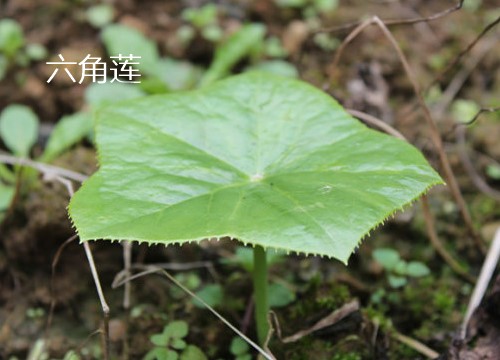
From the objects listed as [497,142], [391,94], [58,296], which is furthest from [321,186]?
[391,94]

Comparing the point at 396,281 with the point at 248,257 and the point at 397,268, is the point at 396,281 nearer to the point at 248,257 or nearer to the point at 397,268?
the point at 397,268

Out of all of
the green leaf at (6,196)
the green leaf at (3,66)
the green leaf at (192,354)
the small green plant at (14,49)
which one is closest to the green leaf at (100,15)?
the small green plant at (14,49)

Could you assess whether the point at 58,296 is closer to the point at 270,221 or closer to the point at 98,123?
the point at 98,123

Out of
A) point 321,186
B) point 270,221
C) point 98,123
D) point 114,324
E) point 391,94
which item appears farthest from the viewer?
point 391,94

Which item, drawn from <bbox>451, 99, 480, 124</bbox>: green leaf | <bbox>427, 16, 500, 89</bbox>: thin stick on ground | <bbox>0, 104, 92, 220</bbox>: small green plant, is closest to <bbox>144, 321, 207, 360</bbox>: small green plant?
<bbox>0, 104, 92, 220</bbox>: small green plant

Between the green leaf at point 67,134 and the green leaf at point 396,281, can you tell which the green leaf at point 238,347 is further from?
the green leaf at point 67,134

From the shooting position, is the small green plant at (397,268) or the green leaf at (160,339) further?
the small green plant at (397,268)

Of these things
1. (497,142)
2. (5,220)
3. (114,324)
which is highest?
(497,142)
